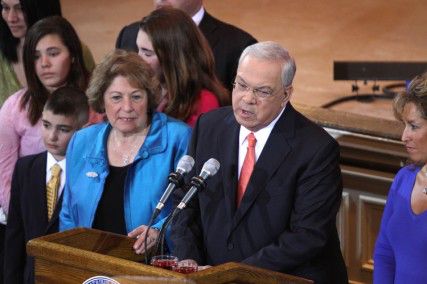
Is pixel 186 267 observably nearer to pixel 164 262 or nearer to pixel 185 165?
pixel 164 262

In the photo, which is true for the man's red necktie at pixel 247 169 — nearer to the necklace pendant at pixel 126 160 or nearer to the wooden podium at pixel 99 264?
the wooden podium at pixel 99 264

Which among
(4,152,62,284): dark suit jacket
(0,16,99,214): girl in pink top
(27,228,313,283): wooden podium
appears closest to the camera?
(27,228,313,283): wooden podium

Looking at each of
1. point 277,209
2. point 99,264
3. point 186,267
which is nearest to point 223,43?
point 277,209

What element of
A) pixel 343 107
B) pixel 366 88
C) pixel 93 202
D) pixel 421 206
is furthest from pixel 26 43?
pixel 366 88

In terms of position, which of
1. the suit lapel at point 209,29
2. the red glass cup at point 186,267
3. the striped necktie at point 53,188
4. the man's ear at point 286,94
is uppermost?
the suit lapel at point 209,29

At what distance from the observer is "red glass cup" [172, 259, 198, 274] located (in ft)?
12.1

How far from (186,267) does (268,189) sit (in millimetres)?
458

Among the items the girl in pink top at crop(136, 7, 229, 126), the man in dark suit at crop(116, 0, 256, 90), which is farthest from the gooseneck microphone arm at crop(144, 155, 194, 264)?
the man in dark suit at crop(116, 0, 256, 90)

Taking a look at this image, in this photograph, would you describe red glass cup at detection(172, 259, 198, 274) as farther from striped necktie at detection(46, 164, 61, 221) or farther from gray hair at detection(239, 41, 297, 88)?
striped necktie at detection(46, 164, 61, 221)

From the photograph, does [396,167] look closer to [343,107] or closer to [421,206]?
[421,206]

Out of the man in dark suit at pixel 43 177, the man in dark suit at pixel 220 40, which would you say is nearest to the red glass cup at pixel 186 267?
the man in dark suit at pixel 43 177

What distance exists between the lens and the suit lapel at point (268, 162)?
4020 mm

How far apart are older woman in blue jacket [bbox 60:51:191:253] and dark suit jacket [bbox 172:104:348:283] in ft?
1.00

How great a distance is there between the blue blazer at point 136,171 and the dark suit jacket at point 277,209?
11.3 inches
